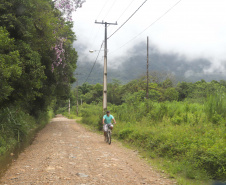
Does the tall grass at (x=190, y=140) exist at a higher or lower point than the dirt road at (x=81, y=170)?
higher

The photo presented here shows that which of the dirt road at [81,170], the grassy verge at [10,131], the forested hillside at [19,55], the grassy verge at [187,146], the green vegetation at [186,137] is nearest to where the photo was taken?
the dirt road at [81,170]

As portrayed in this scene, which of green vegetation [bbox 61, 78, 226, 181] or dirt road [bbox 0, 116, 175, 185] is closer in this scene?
dirt road [bbox 0, 116, 175, 185]

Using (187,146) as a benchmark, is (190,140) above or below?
above

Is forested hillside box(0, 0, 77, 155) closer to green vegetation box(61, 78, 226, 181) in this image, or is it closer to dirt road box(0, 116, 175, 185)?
dirt road box(0, 116, 175, 185)

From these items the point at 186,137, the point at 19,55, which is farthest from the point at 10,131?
the point at 186,137

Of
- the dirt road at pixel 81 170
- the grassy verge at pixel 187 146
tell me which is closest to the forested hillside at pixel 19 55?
the dirt road at pixel 81 170

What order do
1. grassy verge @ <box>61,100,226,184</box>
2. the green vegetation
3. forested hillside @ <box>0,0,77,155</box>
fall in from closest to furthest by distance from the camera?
grassy verge @ <box>61,100,226,184</box> < the green vegetation < forested hillside @ <box>0,0,77,155</box>

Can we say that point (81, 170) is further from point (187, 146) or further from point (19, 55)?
point (19, 55)

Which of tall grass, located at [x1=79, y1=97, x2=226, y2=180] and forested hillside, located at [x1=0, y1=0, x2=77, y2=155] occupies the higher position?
forested hillside, located at [x1=0, y1=0, x2=77, y2=155]

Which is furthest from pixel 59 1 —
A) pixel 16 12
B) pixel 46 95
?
pixel 46 95

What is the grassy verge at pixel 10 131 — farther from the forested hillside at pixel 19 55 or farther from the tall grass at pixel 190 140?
the tall grass at pixel 190 140

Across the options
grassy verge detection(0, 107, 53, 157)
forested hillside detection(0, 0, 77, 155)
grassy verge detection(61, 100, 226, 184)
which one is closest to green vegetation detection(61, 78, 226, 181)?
grassy verge detection(61, 100, 226, 184)

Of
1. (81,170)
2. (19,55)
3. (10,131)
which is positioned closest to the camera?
(81,170)

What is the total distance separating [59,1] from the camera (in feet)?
43.9
